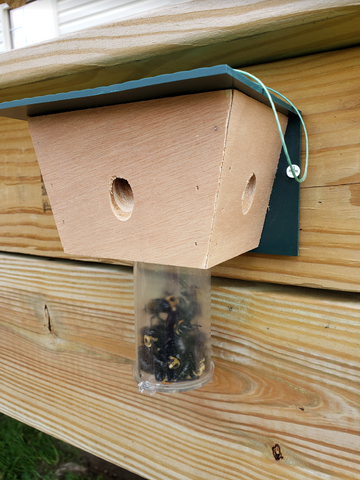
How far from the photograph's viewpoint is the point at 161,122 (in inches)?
17.0

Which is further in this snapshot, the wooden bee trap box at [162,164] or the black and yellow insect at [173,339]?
the black and yellow insect at [173,339]

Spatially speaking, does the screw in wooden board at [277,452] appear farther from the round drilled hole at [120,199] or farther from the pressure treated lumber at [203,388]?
the round drilled hole at [120,199]

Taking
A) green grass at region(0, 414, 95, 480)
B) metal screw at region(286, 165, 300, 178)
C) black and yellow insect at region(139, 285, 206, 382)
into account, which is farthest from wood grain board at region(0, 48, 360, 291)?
green grass at region(0, 414, 95, 480)

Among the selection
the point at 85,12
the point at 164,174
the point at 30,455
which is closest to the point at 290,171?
the point at 164,174

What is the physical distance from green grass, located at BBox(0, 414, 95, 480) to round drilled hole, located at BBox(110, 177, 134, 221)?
1168 millimetres

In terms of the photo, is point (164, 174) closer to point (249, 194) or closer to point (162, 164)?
point (162, 164)

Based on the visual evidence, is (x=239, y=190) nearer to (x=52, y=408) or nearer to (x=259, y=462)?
(x=259, y=462)

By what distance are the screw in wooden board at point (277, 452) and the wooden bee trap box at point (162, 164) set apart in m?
0.37

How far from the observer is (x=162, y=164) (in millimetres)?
446

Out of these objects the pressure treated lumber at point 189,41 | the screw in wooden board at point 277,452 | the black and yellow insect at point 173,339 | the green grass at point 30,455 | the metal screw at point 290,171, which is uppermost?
the pressure treated lumber at point 189,41

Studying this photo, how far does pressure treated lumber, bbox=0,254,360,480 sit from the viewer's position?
0.60 meters

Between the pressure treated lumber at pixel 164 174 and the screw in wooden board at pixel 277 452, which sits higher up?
the pressure treated lumber at pixel 164 174

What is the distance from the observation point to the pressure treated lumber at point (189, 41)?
17.3 inches

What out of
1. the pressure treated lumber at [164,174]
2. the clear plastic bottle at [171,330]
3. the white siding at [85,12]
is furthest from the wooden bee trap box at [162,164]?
the white siding at [85,12]
